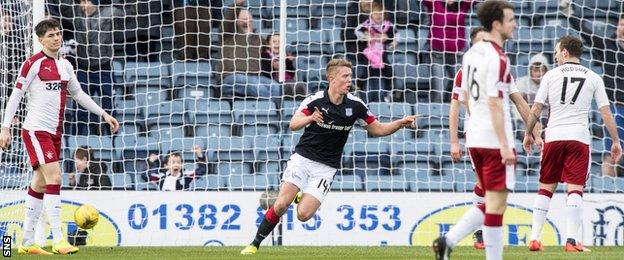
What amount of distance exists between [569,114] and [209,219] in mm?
5024

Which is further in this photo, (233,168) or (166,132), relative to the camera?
(166,132)

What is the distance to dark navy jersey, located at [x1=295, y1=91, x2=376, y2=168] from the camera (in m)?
12.3

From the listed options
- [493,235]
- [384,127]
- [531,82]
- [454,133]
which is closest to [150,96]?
[531,82]

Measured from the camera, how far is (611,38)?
60.4 feet

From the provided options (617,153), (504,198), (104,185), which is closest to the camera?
(504,198)

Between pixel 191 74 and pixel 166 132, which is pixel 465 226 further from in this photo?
pixel 191 74

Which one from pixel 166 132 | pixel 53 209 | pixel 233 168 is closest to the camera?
pixel 53 209

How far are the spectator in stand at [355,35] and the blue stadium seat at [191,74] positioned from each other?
1.97m

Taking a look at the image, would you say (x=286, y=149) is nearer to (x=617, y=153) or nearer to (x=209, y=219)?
(x=209, y=219)

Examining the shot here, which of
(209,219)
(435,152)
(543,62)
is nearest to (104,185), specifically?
(209,219)

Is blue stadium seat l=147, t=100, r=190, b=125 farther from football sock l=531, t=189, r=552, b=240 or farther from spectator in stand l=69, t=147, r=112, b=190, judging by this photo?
football sock l=531, t=189, r=552, b=240

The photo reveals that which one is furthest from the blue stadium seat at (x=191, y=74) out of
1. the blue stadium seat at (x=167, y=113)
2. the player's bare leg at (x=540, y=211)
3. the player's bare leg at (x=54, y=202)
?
the player's bare leg at (x=540, y=211)

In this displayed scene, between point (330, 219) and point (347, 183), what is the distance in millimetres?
1186

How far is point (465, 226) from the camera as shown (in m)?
9.17
